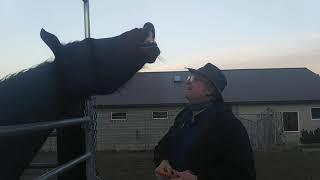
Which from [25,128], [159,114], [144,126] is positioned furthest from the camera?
[159,114]

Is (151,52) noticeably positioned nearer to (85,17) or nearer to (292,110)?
(85,17)

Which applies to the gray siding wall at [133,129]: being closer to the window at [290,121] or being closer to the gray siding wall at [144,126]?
the gray siding wall at [144,126]

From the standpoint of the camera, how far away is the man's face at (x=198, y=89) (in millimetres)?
3305

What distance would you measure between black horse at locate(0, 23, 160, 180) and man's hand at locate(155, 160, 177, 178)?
1.76ft

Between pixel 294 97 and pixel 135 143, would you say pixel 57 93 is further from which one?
pixel 294 97

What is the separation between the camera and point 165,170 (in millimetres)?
3260

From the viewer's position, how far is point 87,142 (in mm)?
3814

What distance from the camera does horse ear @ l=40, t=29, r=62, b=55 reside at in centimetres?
328

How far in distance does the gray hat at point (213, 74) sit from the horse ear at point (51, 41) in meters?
0.76

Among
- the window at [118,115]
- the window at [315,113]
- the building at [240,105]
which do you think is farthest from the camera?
the window at [315,113]

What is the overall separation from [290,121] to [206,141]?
103ft

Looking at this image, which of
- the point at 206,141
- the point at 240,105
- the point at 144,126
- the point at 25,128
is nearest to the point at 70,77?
the point at 206,141

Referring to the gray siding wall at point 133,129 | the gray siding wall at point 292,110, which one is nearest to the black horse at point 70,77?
the gray siding wall at point 133,129

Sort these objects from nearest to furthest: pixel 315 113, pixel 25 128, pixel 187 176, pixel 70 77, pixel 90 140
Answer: pixel 25 128, pixel 187 176, pixel 70 77, pixel 90 140, pixel 315 113
